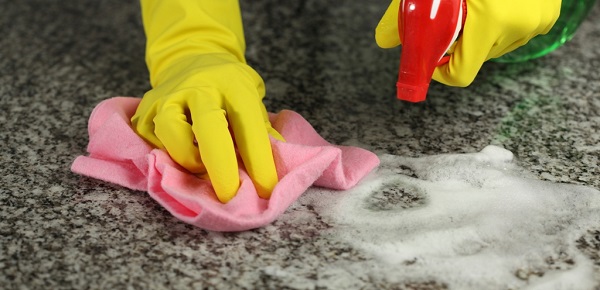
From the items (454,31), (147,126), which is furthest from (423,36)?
(147,126)

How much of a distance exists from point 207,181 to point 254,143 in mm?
73

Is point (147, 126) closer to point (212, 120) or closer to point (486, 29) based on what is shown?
point (212, 120)

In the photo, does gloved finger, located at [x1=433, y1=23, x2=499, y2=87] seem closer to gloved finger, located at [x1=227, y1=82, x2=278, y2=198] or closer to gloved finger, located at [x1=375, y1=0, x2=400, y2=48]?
gloved finger, located at [x1=375, y1=0, x2=400, y2=48]

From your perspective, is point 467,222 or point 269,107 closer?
point 467,222

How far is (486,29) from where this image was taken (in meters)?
0.80

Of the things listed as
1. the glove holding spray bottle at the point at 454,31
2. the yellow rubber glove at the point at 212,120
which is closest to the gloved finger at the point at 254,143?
the yellow rubber glove at the point at 212,120

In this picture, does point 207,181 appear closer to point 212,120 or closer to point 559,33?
point 212,120

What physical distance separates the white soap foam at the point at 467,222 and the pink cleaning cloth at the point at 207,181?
0.12ft

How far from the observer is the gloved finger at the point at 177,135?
0.83 meters

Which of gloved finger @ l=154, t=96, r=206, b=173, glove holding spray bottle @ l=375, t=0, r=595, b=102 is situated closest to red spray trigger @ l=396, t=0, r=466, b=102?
glove holding spray bottle @ l=375, t=0, r=595, b=102

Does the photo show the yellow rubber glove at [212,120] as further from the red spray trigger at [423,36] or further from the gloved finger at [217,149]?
the red spray trigger at [423,36]

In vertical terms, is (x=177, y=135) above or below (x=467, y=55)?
below

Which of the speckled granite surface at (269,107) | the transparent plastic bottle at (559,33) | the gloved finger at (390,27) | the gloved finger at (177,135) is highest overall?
the gloved finger at (390,27)

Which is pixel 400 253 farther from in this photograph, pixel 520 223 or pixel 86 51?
pixel 86 51
